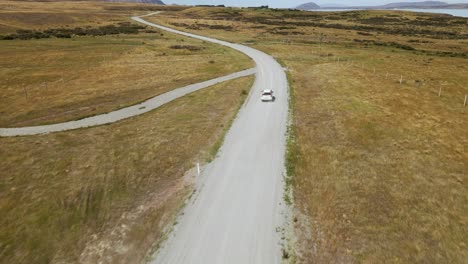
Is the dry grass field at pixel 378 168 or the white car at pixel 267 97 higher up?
the white car at pixel 267 97

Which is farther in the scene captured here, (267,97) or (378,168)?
(267,97)

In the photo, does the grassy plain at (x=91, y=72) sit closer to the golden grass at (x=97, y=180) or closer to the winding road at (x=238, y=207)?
the golden grass at (x=97, y=180)

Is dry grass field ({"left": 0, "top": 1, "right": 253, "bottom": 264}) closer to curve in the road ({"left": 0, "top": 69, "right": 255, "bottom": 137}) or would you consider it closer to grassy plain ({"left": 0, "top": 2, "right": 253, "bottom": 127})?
grassy plain ({"left": 0, "top": 2, "right": 253, "bottom": 127})

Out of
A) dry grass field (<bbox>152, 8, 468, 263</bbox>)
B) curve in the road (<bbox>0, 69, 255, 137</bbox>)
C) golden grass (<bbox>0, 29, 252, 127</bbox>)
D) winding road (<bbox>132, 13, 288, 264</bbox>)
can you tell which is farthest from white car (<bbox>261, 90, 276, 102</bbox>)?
golden grass (<bbox>0, 29, 252, 127</bbox>)

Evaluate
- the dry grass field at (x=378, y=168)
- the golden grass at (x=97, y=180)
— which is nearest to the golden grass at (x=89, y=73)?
the golden grass at (x=97, y=180)

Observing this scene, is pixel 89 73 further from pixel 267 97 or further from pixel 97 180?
pixel 97 180

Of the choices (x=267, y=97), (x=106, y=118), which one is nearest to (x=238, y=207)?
(x=267, y=97)
